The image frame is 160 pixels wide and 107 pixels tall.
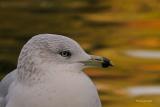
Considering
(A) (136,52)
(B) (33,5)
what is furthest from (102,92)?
(B) (33,5)

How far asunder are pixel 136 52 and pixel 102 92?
2088 mm

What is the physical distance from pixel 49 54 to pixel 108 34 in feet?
21.2

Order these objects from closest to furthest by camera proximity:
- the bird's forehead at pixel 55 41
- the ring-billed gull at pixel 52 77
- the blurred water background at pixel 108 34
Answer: the ring-billed gull at pixel 52 77
the bird's forehead at pixel 55 41
the blurred water background at pixel 108 34

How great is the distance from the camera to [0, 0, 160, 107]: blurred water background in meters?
7.64

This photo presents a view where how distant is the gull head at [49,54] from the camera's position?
446cm

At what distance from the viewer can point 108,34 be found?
1091 cm

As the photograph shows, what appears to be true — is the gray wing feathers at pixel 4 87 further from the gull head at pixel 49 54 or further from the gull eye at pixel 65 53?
the gull eye at pixel 65 53

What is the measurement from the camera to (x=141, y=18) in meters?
12.6

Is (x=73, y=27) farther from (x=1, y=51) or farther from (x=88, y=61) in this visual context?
(x=88, y=61)

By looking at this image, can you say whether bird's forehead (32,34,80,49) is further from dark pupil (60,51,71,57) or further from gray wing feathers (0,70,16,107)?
gray wing feathers (0,70,16,107)

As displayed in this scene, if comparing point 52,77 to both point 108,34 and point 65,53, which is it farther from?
point 108,34

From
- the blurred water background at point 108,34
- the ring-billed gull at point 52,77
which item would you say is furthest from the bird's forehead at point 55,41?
the blurred water background at point 108,34

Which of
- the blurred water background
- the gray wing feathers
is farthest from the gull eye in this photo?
the blurred water background

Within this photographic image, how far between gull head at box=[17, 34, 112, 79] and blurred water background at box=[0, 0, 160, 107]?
2438mm
